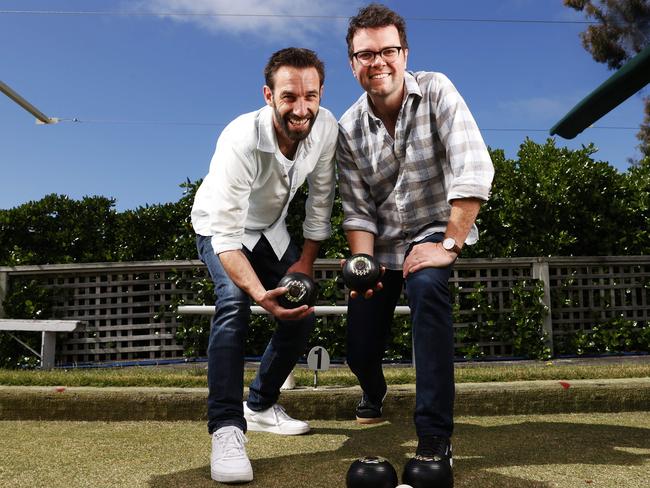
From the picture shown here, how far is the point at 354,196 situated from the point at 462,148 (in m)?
0.60

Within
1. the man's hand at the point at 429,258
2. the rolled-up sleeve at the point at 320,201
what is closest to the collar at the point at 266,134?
the rolled-up sleeve at the point at 320,201

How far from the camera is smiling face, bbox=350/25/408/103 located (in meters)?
2.73

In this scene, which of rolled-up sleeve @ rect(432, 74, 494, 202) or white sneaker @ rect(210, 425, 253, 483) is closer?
white sneaker @ rect(210, 425, 253, 483)

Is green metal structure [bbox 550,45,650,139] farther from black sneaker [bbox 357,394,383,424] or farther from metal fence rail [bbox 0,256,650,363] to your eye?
metal fence rail [bbox 0,256,650,363]

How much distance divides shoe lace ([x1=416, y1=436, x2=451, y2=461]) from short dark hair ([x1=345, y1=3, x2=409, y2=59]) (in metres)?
1.63

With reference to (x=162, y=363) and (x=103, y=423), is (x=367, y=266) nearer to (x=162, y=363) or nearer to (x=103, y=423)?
(x=103, y=423)

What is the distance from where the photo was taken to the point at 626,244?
330 inches

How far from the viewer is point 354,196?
3029 millimetres

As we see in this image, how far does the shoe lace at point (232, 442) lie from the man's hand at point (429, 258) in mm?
936

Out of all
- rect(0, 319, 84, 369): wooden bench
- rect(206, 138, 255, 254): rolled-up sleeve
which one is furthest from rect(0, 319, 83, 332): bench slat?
rect(206, 138, 255, 254): rolled-up sleeve

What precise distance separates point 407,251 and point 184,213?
5.41 metres

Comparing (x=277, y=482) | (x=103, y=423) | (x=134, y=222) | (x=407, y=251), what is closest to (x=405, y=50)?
(x=407, y=251)

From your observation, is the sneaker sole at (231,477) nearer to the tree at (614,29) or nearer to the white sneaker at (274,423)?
the white sneaker at (274,423)

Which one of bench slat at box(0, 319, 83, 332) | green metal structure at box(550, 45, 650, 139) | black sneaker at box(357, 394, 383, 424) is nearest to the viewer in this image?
green metal structure at box(550, 45, 650, 139)
